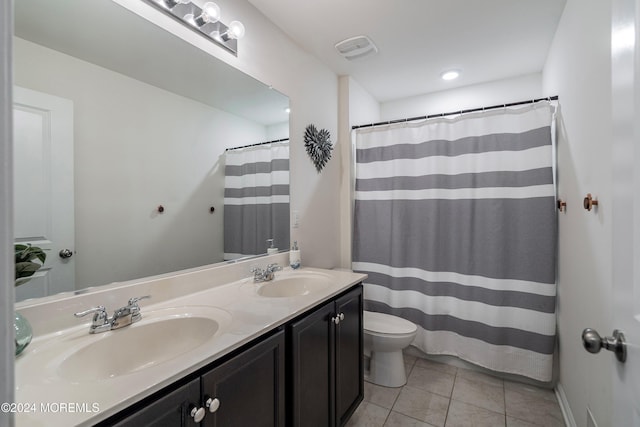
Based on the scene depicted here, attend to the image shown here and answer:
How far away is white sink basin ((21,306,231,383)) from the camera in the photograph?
0.79 metres

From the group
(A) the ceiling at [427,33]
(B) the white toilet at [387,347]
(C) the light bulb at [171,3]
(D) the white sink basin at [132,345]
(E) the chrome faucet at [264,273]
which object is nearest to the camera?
(D) the white sink basin at [132,345]

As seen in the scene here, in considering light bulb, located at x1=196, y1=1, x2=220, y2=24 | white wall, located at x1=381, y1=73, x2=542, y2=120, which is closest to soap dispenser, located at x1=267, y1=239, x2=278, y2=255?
light bulb, located at x1=196, y1=1, x2=220, y2=24

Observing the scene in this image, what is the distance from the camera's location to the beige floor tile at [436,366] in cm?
216

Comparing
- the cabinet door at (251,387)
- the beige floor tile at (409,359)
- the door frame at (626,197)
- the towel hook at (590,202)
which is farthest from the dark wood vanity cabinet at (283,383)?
the towel hook at (590,202)

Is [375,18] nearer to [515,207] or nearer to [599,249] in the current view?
[515,207]

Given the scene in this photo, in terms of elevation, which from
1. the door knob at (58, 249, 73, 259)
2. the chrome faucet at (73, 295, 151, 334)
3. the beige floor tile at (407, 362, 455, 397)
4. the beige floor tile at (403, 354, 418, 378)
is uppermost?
the door knob at (58, 249, 73, 259)

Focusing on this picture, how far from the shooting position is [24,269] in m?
0.83

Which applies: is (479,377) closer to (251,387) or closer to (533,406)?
(533,406)

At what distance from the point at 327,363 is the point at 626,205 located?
1209mm

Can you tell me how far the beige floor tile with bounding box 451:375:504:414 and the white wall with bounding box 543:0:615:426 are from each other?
381mm

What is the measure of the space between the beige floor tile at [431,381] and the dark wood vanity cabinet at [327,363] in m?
0.61

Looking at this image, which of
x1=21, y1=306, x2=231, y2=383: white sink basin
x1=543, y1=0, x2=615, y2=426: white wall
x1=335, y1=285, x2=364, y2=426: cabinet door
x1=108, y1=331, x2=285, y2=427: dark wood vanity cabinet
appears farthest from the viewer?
x1=335, y1=285, x2=364, y2=426: cabinet door

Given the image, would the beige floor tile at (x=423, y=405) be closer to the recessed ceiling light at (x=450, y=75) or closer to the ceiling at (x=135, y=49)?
the ceiling at (x=135, y=49)

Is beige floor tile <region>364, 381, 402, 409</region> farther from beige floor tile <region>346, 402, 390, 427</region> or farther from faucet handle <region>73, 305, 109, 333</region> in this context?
faucet handle <region>73, 305, 109, 333</region>
